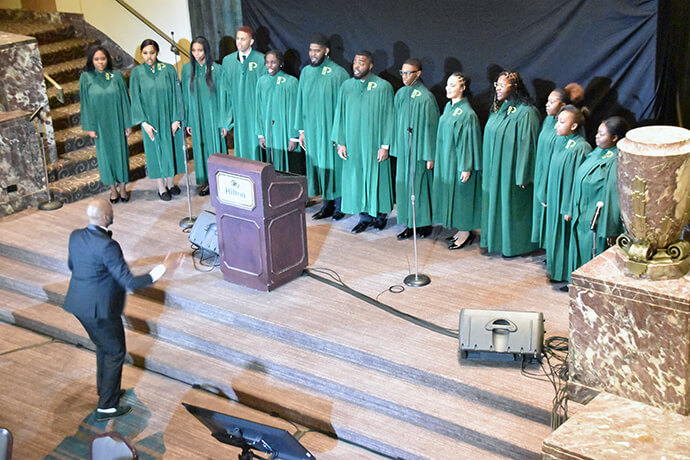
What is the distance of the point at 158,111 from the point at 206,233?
2080mm

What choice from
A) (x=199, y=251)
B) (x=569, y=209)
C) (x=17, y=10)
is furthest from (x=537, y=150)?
(x=17, y=10)

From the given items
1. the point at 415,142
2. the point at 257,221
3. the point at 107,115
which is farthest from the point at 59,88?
the point at 415,142

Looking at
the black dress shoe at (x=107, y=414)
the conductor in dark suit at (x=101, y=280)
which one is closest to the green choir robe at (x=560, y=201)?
the conductor in dark suit at (x=101, y=280)

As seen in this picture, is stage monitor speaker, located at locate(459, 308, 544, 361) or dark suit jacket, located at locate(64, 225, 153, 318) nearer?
dark suit jacket, located at locate(64, 225, 153, 318)

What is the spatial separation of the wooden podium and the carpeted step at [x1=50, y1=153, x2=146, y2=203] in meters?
2.88

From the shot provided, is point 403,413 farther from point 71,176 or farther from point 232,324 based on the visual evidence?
point 71,176

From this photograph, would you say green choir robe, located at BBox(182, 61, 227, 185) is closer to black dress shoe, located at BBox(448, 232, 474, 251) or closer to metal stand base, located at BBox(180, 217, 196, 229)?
metal stand base, located at BBox(180, 217, 196, 229)

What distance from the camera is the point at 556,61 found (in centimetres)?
721

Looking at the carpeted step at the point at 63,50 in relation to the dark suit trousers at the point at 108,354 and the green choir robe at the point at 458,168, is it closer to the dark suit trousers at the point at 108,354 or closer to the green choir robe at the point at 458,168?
Result: the green choir robe at the point at 458,168

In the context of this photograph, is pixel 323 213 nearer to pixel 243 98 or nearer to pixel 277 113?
pixel 277 113

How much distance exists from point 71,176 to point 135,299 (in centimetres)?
283

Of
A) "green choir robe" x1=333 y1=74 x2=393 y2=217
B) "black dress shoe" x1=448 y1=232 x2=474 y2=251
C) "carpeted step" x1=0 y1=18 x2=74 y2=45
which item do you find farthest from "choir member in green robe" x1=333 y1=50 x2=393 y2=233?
"carpeted step" x1=0 y1=18 x2=74 y2=45

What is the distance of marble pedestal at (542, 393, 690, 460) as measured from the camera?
14.9 feet

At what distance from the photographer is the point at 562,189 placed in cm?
672
